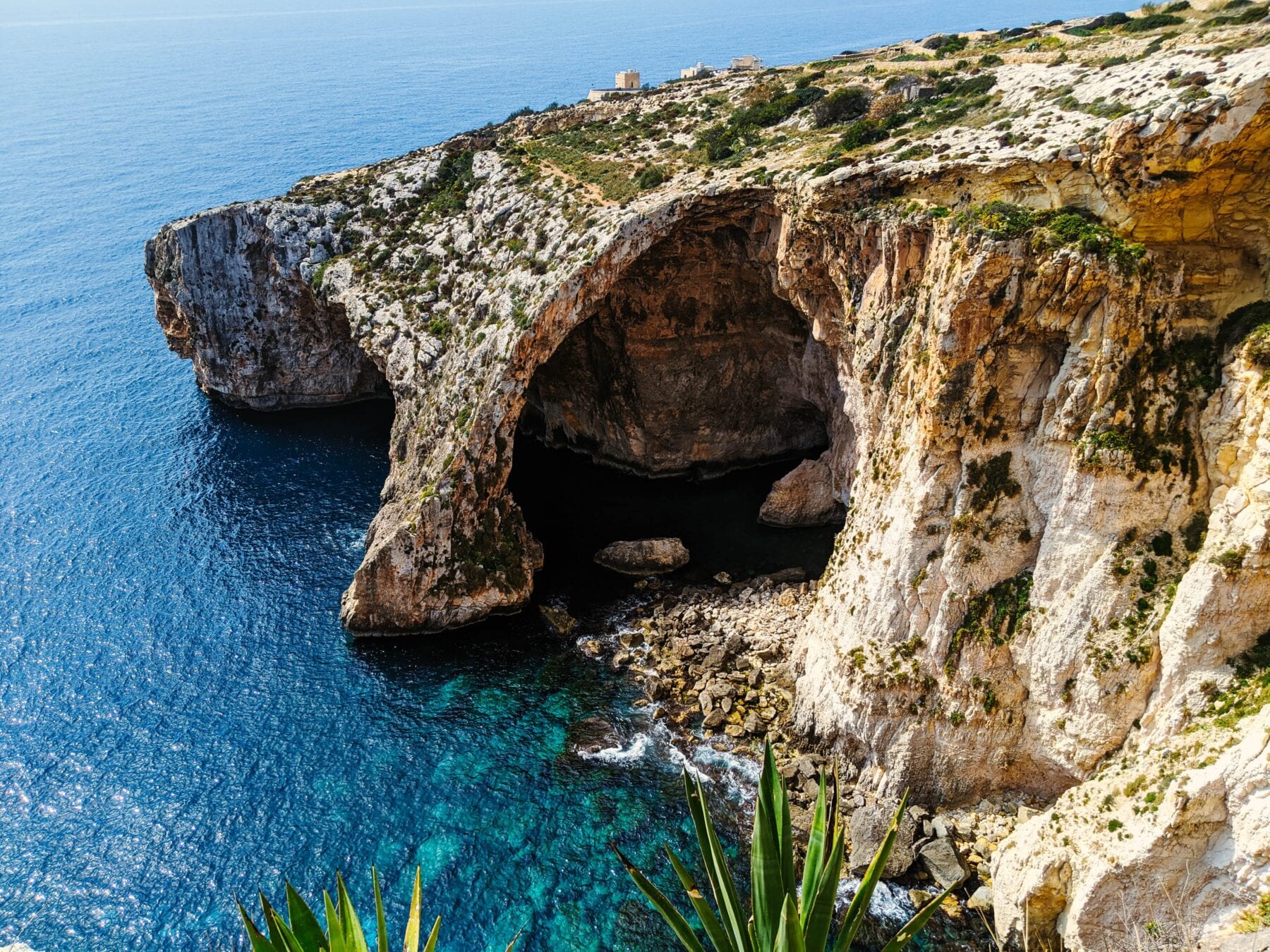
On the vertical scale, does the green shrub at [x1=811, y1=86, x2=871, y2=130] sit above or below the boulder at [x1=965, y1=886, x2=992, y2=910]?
above

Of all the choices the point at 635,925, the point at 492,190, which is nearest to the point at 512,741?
the point at 635,925

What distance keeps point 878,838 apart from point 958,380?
1714 centimetres

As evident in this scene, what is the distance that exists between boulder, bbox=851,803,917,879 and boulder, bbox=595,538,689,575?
20.2 m

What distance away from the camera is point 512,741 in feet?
128

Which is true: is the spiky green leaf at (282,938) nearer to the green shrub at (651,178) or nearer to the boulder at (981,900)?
the boulder at (981,900)

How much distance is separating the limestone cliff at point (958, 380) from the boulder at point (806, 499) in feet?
5.70

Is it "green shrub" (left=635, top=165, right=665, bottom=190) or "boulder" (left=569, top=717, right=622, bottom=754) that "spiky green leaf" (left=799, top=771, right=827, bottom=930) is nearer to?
"boulder" (left=569, top=717, right=622, bottom=754)

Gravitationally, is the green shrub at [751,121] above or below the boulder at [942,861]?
above

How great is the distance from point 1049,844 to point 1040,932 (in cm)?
Answer: 276

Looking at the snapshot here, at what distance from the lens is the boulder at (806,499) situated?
5391cm

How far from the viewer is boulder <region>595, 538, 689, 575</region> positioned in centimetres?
5038

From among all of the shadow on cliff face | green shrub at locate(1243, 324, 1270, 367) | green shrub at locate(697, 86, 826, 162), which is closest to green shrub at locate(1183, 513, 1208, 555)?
green shrub at locate(1243, 324, 1270, 367)

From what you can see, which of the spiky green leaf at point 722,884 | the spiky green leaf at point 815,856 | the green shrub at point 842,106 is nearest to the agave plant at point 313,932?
the spiky green leaf at point 722,884

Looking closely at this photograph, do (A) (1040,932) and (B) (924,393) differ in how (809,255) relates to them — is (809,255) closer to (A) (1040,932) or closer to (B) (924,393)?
(B) (924,393)
